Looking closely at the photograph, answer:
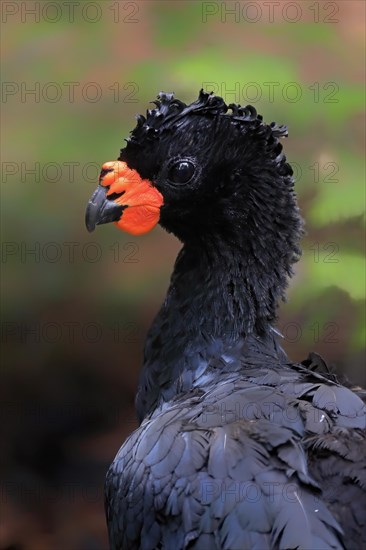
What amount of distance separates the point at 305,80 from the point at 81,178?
2.28ft

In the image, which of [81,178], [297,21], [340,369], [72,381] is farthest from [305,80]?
[72,381]

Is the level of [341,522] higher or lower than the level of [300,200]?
lower

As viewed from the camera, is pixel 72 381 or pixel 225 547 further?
pixel 72 381

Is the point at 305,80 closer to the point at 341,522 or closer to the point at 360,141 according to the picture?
the point at 360,141

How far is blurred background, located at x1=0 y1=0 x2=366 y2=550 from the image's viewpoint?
2.17m

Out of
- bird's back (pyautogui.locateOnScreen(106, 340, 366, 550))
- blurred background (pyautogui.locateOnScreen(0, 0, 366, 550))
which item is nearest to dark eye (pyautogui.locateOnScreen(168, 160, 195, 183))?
bird's back (pyautogui.locateOnScreen(106, 340, 366, 550))

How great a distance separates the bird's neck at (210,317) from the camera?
1.51 m

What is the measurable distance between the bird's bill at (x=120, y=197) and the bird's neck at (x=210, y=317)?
15 centimetres

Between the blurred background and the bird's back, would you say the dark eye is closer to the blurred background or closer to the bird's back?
the bird's back

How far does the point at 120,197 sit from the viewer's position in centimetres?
146

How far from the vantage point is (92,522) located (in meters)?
2.24

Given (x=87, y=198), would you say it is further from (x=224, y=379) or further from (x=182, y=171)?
(x=224, y=379)

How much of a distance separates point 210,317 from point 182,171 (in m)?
0.29

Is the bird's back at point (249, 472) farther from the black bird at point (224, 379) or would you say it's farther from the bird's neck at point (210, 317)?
the bird's neck at point (210, 317)
